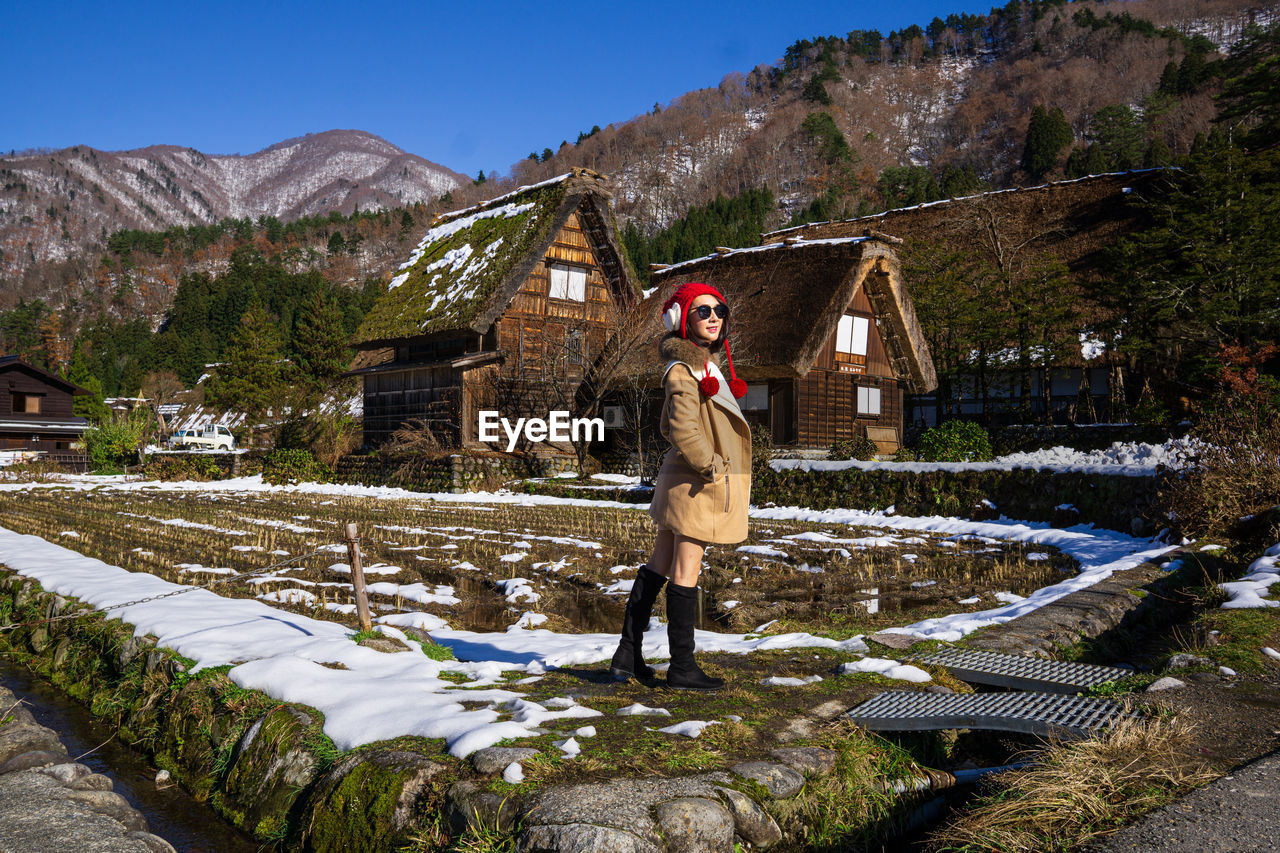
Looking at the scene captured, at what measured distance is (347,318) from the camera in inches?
2623

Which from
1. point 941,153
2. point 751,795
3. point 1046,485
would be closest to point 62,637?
point 751,795

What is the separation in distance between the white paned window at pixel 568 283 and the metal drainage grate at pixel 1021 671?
21.5 m

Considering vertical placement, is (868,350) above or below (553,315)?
below

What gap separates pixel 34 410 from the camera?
43.3 metres

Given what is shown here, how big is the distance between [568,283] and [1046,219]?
19825 millimetres

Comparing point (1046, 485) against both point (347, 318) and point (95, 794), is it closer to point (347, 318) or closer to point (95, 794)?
point (95, 794)

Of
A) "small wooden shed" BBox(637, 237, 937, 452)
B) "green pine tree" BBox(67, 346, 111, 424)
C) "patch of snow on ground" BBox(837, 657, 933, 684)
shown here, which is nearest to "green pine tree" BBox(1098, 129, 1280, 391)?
"small wooden shed" BBox(637, 237, 937, 452)

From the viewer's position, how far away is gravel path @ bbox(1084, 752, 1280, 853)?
7.06 feet

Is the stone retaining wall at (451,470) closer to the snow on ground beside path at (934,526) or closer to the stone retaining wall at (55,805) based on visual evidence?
the snow on ground beside path at (934,526)

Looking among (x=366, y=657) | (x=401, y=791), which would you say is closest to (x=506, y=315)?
(x=366, y=657)

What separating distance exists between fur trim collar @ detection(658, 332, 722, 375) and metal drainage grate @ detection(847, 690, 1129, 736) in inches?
65.1

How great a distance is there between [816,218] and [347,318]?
3907 cm

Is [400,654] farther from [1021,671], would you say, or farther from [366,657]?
[1021,671]

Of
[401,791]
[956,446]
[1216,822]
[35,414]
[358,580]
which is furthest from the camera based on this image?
[35,414]
